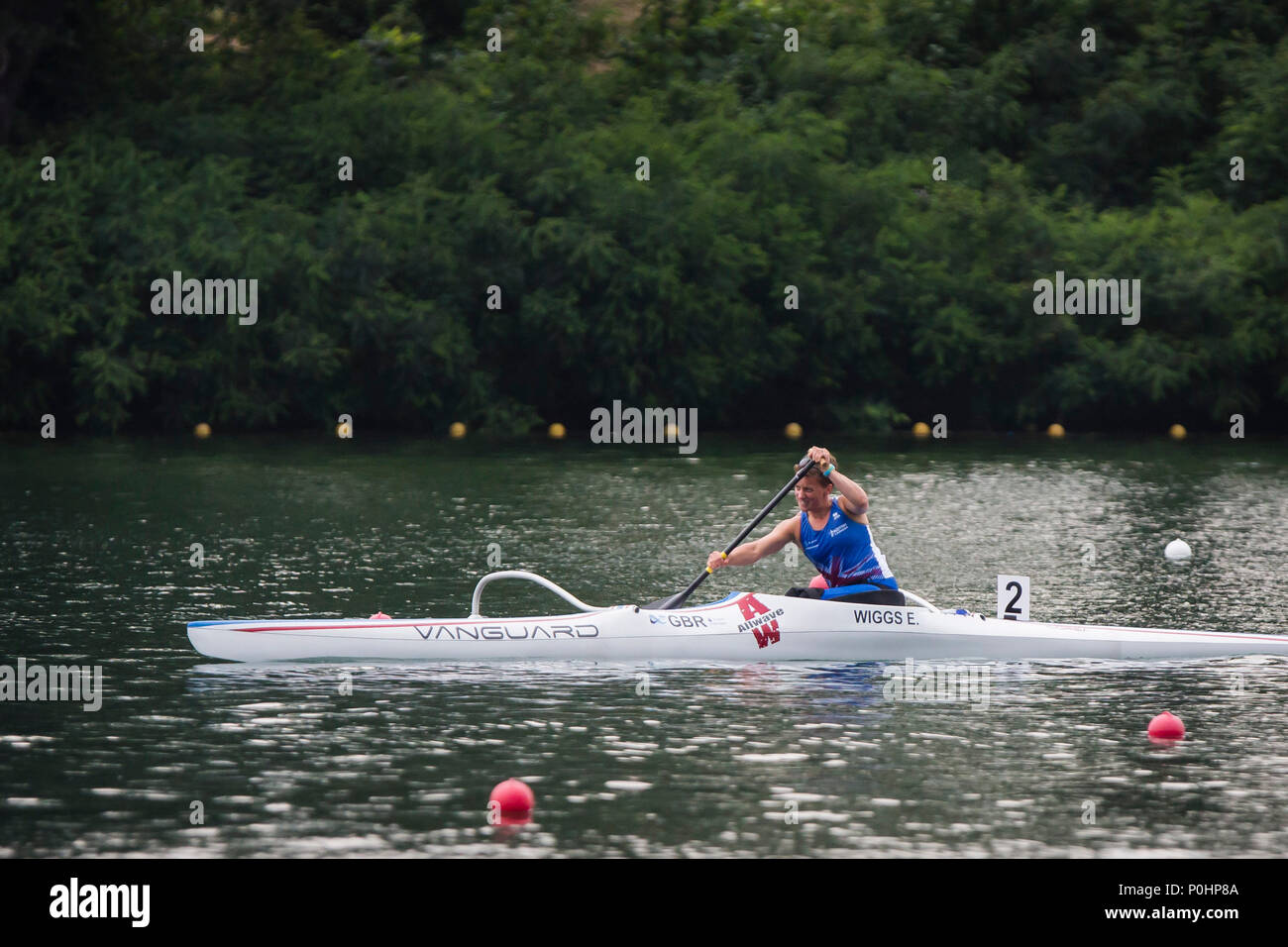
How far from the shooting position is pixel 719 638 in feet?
53.4

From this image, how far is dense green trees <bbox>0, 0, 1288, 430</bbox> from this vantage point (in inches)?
1735

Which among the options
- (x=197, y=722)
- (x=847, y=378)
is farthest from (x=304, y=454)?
(x=197, y=722)

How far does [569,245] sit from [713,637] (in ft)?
101

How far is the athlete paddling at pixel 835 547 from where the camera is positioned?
52.6 feet

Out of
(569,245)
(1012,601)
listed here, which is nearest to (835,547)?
(1012,601)

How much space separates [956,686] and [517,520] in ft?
41.5

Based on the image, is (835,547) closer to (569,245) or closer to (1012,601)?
(1012,601)

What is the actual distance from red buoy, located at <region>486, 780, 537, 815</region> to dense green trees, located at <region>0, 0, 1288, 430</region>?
3274 centimetres

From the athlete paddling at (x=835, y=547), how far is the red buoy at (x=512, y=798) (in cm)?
492

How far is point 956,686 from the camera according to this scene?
15484mm

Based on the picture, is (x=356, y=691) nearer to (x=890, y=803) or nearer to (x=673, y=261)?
(x=890, y=803)
